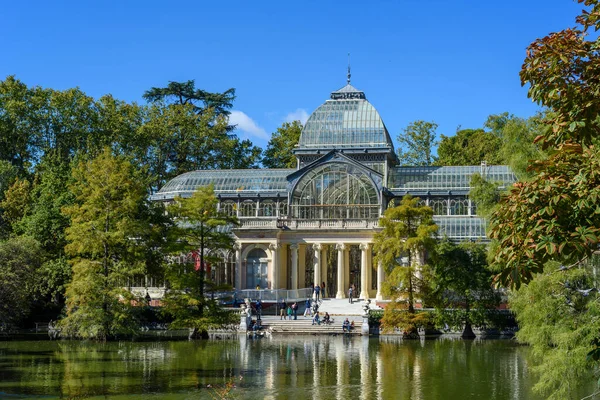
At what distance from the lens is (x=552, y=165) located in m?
14.6

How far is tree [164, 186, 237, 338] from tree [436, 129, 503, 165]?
40641 millimetres

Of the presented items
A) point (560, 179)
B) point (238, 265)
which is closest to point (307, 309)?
point (238, 265)

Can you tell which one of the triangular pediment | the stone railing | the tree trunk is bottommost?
the tree trunk

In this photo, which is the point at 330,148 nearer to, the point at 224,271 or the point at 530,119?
the point at 224,271

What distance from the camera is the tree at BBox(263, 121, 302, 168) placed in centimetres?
9631

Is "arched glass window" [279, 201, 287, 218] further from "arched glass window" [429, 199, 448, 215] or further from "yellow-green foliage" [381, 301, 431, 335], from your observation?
"yellow-green foliage" [381, 301, 431, 335]

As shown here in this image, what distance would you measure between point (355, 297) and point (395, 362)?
31034mm

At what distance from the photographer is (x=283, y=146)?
9781 centimetres

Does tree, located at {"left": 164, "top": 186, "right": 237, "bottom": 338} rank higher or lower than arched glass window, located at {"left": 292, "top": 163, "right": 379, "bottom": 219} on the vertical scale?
lower

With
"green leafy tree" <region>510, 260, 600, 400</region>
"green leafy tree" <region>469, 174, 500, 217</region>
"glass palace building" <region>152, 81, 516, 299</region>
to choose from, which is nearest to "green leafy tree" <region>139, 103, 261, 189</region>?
"glass palace building" <region>152, 81, 516, 299</region>

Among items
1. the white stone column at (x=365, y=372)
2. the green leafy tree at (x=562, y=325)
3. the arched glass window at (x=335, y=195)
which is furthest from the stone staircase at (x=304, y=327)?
the green leafy tree at (x=562, y=325)

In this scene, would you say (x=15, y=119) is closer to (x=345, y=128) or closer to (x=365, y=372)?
(x=345, y=128)

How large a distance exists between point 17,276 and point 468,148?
56657 mm

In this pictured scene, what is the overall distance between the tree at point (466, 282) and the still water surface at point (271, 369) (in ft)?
9.48
